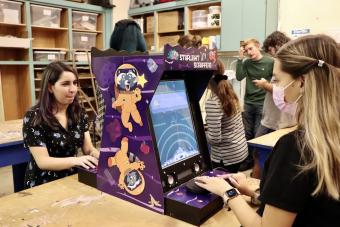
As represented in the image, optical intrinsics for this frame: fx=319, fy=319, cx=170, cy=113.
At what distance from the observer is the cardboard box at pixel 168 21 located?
18.0 feet

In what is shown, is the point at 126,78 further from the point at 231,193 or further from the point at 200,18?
the point at 200,18

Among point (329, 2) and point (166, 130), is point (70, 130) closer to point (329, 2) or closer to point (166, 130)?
point (166, 130)

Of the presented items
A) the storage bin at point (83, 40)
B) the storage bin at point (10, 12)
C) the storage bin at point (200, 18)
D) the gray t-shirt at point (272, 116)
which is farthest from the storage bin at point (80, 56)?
the gray t-shirt at point (272, 116)

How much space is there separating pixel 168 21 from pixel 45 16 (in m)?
2.01

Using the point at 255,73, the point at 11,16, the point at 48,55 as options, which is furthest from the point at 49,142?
the point at 48,55

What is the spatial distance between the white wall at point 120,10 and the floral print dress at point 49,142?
465cm

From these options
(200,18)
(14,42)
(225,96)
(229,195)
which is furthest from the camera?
(200,18)

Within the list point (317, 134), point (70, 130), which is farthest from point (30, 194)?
point (317, 134)

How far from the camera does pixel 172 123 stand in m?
1.18

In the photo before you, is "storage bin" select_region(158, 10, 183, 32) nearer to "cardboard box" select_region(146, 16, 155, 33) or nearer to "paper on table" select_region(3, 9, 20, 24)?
"cardboard box" select_region(146, 16, 155, 33)

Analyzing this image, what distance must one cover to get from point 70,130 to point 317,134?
1.27 meters

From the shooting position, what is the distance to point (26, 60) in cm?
478

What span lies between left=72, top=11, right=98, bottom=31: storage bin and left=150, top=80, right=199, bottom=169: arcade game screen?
4600 mm

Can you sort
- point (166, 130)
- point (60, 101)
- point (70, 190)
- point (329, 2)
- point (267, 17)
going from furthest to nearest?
1. point (267, 17)
2. point (329, 2)
3. point (60, 101)
4. point (70, 190)
5. point (166, 130)
